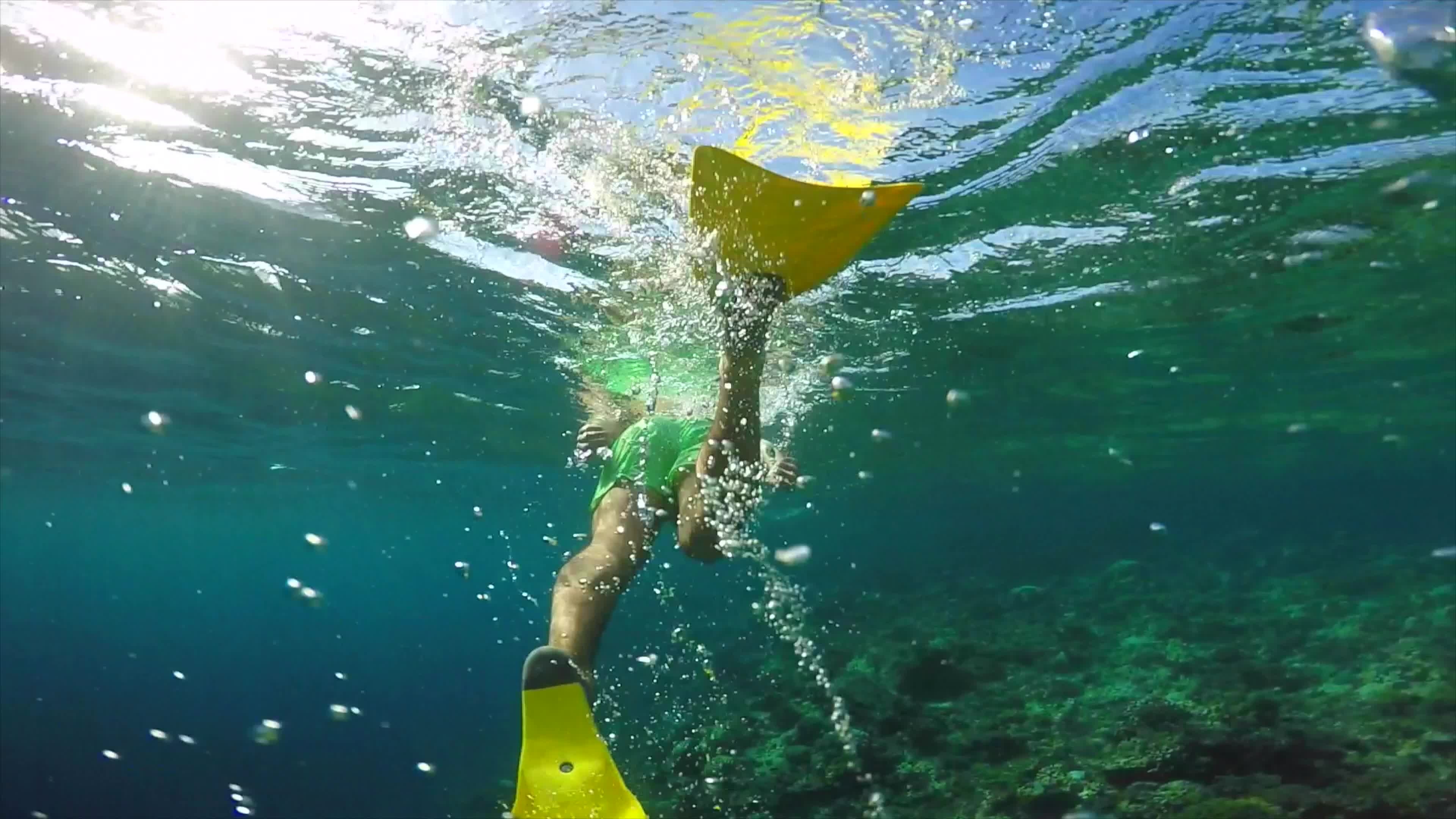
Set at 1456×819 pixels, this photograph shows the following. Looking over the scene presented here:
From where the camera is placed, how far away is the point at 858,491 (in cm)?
5659

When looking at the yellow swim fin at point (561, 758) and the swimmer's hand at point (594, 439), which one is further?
the swimmer's hand at point (594, 439)

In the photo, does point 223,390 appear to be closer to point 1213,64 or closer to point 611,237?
point 611,237

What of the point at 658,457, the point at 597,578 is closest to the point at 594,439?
the point at 658,457

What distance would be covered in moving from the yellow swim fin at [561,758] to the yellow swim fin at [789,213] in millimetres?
3306

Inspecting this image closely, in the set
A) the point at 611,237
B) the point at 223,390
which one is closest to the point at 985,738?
the point at 611,237

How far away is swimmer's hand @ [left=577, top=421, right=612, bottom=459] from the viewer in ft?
38.8

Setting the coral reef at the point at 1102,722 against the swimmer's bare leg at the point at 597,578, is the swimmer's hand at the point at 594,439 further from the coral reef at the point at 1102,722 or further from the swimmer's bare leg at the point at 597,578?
the coral reef at the point at 1102,722

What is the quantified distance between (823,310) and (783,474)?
6019 millimetres

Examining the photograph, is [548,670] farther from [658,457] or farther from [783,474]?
[783,474]

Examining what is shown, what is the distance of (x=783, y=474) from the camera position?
30.7 ft

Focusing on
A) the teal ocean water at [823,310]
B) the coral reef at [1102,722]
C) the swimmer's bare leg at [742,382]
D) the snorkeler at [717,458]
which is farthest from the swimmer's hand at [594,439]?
the coral reef at [1102,722]

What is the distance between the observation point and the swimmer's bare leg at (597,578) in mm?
6555

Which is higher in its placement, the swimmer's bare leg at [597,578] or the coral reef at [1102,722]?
the swimmer's bare leg at [597,578]

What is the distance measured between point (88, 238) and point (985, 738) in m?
16.1
